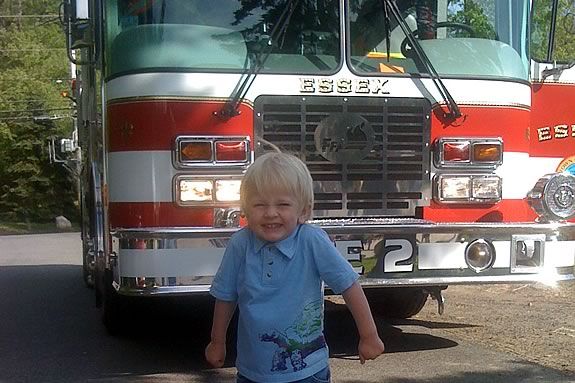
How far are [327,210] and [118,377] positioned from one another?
5.48 feet

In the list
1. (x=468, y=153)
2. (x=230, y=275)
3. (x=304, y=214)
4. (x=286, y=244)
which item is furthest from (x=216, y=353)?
(x=468, y=153)

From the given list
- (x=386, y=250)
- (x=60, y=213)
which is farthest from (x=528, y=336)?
(x=60, y=213)

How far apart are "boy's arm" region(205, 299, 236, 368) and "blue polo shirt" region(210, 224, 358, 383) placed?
6 cm

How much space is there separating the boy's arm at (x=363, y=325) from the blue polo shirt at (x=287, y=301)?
4cm

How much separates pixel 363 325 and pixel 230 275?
1.73ft

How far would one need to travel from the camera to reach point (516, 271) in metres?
5.37

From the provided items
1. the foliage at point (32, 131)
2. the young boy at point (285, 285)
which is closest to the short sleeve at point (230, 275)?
the young boy at point (285, 285)

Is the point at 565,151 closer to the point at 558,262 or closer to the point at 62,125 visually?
the point at 558,262

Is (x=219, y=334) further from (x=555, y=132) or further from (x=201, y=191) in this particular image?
(x=555, y=132)

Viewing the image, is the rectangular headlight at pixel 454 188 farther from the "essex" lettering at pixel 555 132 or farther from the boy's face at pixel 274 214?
the boy's face at pixel 274 214

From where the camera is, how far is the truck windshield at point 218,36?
518 centimetres

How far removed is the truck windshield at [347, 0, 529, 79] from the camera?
5.56 m

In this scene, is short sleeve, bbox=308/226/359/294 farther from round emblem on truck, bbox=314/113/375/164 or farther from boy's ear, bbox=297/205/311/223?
round emblem on truck, bbox=314/113/375/164

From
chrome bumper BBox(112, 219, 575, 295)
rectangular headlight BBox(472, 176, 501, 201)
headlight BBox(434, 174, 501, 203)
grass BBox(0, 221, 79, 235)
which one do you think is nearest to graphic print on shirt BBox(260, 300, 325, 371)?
chrome bumper BBox(112, 219, 575, 295)
